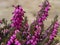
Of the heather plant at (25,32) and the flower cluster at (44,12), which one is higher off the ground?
the flower cluster at (44,12)

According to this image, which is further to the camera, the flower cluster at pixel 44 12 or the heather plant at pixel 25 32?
the flower cluster at pixel 44 12

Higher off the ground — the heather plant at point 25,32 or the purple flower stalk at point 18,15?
the purple flower stalk at point 18,15

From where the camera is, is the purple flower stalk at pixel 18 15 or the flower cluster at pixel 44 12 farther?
the flower cluster at pixel 44 12

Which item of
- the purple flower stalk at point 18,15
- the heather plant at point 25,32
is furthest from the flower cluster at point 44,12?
the purple flower stalk at point 18,15

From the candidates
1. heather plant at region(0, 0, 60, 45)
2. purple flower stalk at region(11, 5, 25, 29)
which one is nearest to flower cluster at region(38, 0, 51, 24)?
heather plant at region(0, 0, 60, 45)

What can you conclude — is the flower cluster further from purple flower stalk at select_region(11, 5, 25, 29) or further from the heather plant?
purple flower stalk at select_region(11, 5, 25, 29)

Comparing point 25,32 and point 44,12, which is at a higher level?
point 44,12

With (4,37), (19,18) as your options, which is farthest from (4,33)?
(19,18)

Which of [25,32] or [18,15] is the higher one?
[18,15]

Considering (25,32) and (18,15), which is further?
(25,32)

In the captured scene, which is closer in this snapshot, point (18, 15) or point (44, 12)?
point (18, 15)

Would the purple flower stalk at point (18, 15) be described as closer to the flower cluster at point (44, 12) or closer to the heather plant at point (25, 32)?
the heather plant at point (25, 32)

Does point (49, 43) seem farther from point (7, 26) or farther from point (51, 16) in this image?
point (51, 16)
